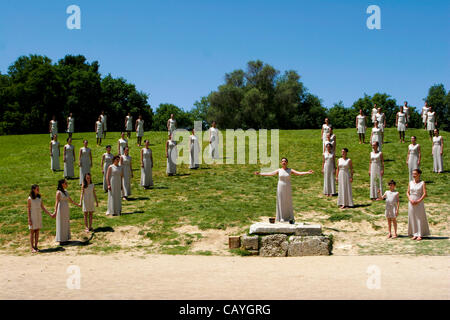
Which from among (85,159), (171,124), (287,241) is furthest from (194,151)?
(287,241)

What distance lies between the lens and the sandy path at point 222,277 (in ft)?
26.9

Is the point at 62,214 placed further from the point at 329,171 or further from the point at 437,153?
the point at 437,153

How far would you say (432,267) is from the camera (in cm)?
979

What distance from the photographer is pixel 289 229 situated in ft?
41.6

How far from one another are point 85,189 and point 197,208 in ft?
13.9

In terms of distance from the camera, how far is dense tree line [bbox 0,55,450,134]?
6134 centimetres

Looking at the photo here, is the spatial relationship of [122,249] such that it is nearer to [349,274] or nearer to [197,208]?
[197,208]

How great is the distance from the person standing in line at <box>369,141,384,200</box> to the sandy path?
21.6 ft

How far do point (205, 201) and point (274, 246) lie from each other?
5.63 metres

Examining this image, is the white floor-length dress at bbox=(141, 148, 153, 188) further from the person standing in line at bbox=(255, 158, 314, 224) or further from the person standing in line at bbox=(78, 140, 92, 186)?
the person standing in line at bbox=(255, 158, 314, 224)

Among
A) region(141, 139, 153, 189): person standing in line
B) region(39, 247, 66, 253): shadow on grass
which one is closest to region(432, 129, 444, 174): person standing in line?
region(141, 139, 153, 189): person standing in line

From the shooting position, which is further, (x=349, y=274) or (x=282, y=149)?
(x=282, y=149)

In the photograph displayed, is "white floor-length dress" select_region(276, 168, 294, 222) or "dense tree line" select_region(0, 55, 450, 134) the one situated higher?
"dense tree line" select_region(0, 55, 450, 134)

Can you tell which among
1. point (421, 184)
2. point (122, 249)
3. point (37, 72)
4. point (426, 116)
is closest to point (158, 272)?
point (122, 249)
